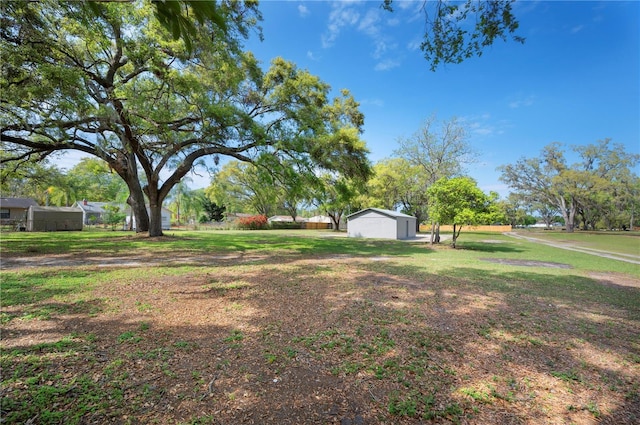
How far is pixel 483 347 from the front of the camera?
10.8 ft

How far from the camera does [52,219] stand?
930 inches

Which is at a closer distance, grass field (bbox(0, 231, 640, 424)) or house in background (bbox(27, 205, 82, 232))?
grass field (bbox(0, 231, 640, 424))

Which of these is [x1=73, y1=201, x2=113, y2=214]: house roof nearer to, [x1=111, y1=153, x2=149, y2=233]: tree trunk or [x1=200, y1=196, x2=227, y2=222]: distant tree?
[x1=200, y1=196, x2=227, y2=222]: distant tree

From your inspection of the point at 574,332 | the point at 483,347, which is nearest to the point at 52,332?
the point at 483,347

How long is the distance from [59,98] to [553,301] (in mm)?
12074

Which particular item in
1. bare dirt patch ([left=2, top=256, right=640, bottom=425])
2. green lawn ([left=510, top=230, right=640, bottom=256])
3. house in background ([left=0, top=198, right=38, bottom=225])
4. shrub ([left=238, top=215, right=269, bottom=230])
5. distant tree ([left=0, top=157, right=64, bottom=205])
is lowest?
green lawn ([left=510, top=230, right=640, bottom=256])

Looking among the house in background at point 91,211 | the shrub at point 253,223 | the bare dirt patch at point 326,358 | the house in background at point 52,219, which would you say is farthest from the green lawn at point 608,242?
the house in background at point 91,211

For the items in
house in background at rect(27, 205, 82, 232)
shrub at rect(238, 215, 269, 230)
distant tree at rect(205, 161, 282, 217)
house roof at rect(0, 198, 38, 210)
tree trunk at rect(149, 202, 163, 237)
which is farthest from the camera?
distant tree at rect(205, 161, 282, 217)

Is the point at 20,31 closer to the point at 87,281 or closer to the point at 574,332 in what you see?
the point at 87,281

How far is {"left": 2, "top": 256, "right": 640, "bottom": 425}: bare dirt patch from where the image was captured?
7.23ft

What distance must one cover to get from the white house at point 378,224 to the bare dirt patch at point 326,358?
17556 millimetres

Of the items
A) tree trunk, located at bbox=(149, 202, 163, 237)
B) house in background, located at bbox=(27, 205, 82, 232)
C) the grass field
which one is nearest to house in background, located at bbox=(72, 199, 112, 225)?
house in background, located at bbox=(27, 205, 82, 232)

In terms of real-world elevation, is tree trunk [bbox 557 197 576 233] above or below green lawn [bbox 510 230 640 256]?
above

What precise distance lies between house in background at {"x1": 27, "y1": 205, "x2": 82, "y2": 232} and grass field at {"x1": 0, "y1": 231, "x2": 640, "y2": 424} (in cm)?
2329
